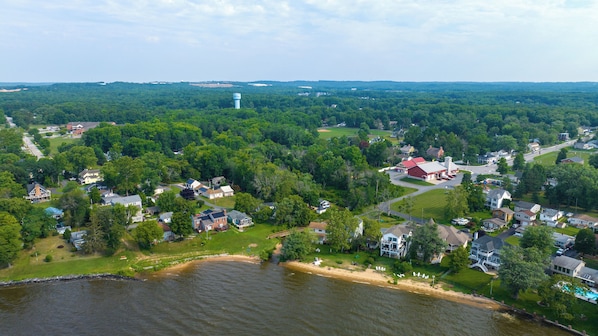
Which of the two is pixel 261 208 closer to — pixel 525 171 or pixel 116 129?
pixel 525 171

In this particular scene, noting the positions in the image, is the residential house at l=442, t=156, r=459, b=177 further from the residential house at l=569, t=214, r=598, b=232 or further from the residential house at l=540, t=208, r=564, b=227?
the residential house at l=569, t=214, r=598, b=232

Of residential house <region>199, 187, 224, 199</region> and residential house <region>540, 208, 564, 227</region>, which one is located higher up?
residential house <region>540, 208, 564, 227</region>

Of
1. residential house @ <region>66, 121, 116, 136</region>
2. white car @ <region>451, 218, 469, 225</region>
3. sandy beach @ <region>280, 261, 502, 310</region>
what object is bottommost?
sandy beach @ <region>280, 261, 502, 310</region>

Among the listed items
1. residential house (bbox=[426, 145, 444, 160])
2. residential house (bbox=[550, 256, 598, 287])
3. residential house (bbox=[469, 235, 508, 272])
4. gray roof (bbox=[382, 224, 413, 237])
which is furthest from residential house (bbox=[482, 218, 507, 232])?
residential house (bbox=[426, 145, 444, 160])

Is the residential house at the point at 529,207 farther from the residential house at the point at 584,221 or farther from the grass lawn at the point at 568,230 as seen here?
the grass lawn at the point at 568,230

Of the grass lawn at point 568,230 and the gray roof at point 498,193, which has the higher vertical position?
the gray roof at point 498,193

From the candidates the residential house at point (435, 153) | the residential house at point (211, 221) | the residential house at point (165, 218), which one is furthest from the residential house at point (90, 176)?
the residential house at point (435, 153)

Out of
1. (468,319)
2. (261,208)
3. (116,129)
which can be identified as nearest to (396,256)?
(468,319)
